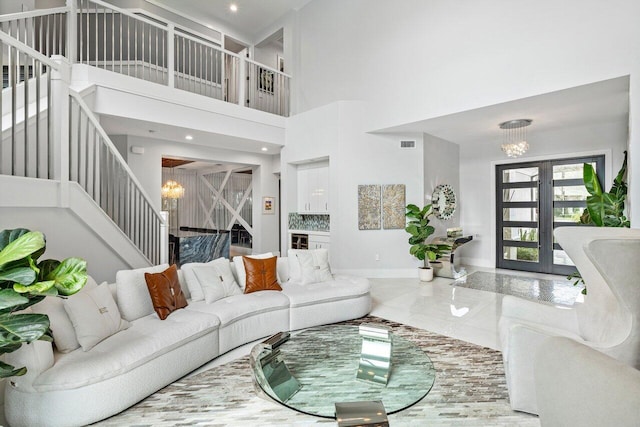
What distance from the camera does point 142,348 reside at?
2.28 meters

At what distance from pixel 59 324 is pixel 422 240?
5474 mm

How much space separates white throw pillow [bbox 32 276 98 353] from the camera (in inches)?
84.6

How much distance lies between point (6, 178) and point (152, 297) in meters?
1.41

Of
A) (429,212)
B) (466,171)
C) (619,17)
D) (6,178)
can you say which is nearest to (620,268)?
(619,17)

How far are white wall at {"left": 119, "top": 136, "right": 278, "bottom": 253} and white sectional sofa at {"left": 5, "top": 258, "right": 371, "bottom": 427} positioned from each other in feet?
13.6

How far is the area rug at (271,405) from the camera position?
82.2 inches

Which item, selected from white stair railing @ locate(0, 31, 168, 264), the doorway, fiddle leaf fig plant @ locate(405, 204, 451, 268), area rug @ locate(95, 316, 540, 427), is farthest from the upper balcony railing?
the doorway

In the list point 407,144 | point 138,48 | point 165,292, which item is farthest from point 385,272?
point 138,48

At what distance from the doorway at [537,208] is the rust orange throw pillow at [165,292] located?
688 centimetres

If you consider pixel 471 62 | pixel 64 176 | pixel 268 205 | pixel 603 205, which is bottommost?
pixel 603 205

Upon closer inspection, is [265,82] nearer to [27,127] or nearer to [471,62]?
[471,62]

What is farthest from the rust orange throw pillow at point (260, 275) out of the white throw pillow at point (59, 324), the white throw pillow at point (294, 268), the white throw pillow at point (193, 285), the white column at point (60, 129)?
the white column at point (60, 129)

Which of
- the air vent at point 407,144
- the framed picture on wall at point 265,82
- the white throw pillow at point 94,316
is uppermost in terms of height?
the framed picture on wall at point 265,82

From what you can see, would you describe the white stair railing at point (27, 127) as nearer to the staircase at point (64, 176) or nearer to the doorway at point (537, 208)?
the staircase at point (64, 176)
